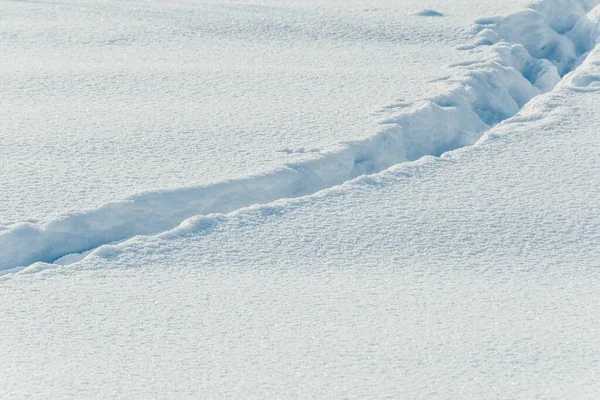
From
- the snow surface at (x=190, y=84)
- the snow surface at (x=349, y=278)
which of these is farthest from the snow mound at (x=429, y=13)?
the snow surface at (x=349, y=278)

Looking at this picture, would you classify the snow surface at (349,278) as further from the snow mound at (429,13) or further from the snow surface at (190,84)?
the snow mound at (429,13)

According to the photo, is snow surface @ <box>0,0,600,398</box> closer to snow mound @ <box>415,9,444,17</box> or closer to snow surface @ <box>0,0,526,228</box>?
snow surface @ <box>0,0,526,228</box>

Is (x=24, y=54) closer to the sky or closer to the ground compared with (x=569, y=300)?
closer to the sky

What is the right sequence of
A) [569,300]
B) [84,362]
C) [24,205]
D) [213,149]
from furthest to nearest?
[213,149]
[24,205]
[569,300]
[84,362]

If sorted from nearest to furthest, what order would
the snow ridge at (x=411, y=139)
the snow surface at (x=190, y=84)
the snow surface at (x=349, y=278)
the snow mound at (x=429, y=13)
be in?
the snow surface at (x=349, y=278), the snow ridge at (x=411, y=139), the snow surface at (x=190, y=84), the snow mound at (x=429, y=13)

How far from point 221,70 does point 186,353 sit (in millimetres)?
1811

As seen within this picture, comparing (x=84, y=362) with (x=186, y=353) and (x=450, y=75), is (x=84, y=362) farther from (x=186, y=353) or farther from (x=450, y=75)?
(x=450, y=75)

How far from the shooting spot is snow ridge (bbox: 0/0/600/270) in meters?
2.40

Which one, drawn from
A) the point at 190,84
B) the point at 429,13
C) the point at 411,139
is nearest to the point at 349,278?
the point at 411,139

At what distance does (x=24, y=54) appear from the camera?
11.8 feet

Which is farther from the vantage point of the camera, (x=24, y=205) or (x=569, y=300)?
(x=24, y=205)

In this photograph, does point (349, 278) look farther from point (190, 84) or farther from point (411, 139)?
point (190, 84)

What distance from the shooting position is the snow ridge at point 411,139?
7.88 feet

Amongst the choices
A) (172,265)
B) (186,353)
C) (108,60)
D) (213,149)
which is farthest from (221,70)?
(186,353)
